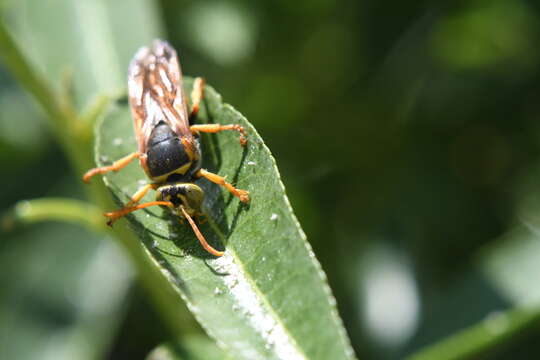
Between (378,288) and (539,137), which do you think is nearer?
(378,288)

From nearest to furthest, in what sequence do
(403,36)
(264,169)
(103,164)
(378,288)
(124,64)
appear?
(264,169), (103,164), (124,64), (378,288), (403,36)

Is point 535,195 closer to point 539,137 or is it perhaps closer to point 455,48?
point 539,137

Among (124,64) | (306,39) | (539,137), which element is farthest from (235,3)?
(539,137)

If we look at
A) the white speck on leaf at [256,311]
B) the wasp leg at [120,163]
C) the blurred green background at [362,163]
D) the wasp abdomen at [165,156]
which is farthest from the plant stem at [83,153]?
the white speck on leaf at [256,311]

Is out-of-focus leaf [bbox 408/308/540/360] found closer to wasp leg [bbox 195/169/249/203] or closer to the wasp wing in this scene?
wasp leg [bbox 195/169/249/203]

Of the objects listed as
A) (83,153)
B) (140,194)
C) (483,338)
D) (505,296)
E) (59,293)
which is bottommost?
(59,293)

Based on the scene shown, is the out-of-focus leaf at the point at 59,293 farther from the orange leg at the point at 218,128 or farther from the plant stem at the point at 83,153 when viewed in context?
the orange leg at the point at 218,128

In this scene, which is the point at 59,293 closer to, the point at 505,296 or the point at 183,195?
the point at 183,195

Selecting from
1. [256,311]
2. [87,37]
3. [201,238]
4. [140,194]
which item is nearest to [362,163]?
[87,37]
